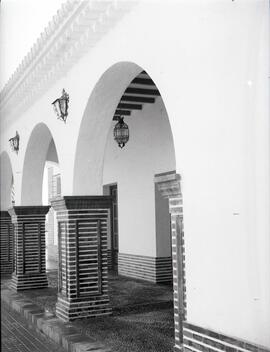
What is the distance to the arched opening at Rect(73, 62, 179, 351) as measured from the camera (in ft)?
22.0

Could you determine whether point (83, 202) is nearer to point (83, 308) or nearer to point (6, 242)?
point (83, 308)

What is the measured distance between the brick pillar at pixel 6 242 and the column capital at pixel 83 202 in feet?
21.7

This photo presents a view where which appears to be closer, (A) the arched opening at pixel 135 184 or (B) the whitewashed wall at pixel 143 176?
(A) the arched opening at pixel 135 184

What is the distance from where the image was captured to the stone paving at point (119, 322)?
5441mm

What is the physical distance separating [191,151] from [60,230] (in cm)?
382

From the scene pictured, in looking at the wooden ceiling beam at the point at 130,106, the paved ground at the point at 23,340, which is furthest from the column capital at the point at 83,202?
the wooden ceiling beam at the point at 130,106

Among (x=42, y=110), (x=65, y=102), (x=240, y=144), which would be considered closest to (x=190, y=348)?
(x=240, y=144)

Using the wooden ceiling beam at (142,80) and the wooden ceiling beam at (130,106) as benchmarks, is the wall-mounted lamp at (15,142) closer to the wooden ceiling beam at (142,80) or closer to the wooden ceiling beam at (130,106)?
the wooden ceiling beam at (130,106)

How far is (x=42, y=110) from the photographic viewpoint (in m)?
8.22

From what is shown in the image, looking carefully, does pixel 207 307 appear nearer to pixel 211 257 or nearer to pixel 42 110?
pixel 211 257

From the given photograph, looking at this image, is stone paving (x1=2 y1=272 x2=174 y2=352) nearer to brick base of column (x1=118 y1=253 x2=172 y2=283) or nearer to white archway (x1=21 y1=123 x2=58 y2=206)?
brick base of column (x1=118 y1=253 x2=172 y2=283)

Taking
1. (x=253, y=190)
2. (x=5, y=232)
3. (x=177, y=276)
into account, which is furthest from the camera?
(x=5, y=232)

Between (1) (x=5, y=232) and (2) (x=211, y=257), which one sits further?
(1) (x=5, y=232)

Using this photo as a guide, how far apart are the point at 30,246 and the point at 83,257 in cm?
368
